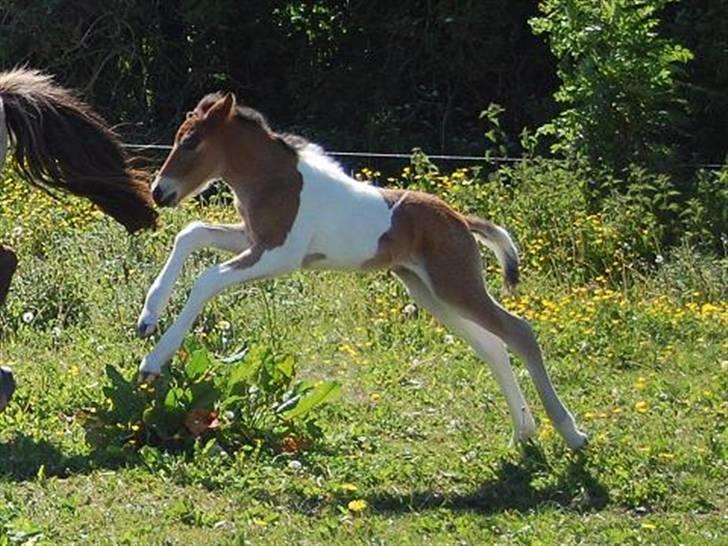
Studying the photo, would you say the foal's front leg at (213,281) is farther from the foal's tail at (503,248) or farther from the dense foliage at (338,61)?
the dense foliage at (338,61)

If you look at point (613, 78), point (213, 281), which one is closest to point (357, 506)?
point (213, 281)

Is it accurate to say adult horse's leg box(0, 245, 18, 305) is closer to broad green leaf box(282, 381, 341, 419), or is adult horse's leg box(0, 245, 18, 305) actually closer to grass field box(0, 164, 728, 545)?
grass field box(0, 164, 728, 545)

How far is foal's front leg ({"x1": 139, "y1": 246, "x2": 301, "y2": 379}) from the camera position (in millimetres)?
7242

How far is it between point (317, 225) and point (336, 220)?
4.0 inches

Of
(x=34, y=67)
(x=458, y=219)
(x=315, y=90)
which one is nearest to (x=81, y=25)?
(x=34, y=67)

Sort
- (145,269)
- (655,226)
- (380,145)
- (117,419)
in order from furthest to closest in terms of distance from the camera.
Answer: (380,145)
(655,226)
(145,269)
(117,419)

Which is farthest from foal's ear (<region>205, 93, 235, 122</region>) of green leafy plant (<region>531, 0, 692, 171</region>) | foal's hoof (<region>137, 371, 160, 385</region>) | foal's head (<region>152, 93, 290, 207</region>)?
green leafy plant (<region>531, 0, 692, 171</region>)

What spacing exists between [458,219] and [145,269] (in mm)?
3603

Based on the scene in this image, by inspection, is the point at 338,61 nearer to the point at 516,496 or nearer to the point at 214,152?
the point at 214,152

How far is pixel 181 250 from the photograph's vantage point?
24.6 ft

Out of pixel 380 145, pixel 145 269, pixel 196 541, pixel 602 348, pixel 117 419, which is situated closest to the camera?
pixel 196 541

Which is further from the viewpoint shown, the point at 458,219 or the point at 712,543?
the point at 458,219

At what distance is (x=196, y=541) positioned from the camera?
21.4 ft

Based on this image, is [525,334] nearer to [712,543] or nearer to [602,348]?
[712,543]
